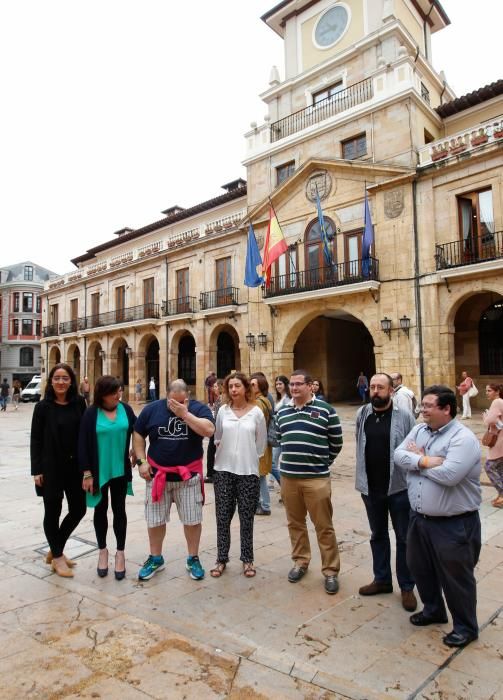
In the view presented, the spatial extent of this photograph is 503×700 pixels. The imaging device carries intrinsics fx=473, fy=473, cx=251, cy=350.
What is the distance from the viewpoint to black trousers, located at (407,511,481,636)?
9.37ft

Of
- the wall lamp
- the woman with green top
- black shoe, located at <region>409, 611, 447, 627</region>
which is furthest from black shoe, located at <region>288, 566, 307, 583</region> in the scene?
the wall lamp

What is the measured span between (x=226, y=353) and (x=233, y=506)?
21845 mm

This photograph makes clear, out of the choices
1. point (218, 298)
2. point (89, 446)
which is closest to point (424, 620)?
point (89, 446)

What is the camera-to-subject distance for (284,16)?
68.3 ft

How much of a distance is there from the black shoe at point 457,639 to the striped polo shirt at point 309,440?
135cm

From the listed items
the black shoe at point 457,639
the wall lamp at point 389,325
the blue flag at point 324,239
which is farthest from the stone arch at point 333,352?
the black shoe at point 457,639

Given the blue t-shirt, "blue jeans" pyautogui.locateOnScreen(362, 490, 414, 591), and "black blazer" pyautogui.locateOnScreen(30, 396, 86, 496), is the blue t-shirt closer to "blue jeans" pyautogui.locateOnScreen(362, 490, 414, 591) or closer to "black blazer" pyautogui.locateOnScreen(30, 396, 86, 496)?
"black blazer" pyautogui.locateOnScreen(30, 396, 86, 496)

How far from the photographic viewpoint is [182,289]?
977 inches

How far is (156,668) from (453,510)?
1943 mm

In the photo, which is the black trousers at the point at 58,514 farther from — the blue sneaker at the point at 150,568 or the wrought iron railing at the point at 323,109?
the wrought iron railing at the point at 323,109

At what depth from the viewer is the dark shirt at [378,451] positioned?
3555 mm

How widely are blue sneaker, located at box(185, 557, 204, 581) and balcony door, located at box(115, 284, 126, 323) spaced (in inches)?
996

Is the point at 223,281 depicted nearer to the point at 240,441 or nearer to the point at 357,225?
the point at 357,225

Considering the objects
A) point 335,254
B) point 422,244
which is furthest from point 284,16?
point 422,244
